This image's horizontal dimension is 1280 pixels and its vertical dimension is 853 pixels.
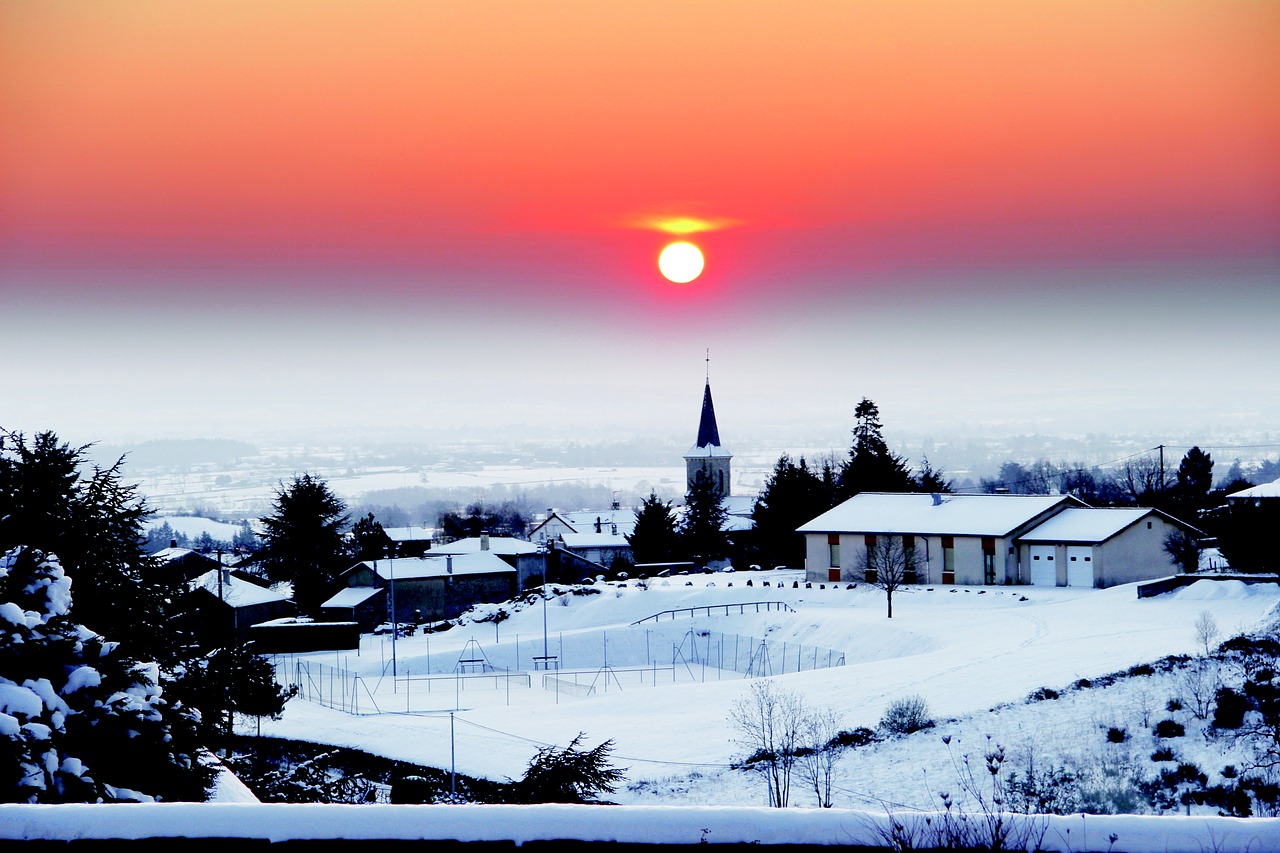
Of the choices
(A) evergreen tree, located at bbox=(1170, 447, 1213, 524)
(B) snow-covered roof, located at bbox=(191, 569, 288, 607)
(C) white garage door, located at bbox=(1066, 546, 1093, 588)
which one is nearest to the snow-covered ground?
(C) white garage door, located at bbox=(1066, 546, 1093, 588)

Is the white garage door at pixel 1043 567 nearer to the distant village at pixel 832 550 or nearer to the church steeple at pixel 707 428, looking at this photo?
the distant village at pixel 832 550

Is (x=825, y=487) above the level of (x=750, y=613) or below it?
above

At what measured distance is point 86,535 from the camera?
15953 millimetres

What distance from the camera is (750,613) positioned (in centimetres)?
4991

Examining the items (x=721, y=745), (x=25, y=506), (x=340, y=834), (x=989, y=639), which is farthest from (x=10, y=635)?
(x=989, y=639)

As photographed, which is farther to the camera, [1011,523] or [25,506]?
[1011,523]

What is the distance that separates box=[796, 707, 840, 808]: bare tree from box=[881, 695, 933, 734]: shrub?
1.09m

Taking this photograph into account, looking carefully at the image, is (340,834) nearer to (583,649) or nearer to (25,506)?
(25,506)

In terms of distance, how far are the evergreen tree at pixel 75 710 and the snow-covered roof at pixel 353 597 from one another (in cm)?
5194

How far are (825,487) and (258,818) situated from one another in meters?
72.3

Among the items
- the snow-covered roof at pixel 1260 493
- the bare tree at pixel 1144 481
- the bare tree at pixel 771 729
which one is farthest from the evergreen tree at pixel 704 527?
the bare tree at pixel 771 729

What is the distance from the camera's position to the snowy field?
22.7 m

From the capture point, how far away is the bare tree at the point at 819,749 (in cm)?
2122

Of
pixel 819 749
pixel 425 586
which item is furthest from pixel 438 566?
pixel 819 749
